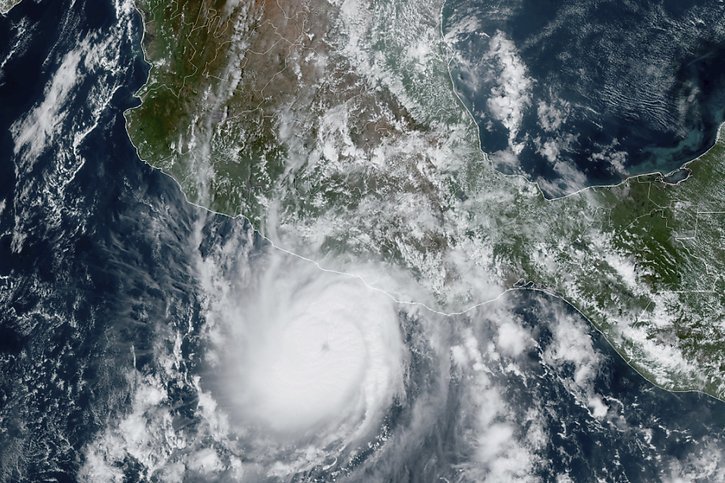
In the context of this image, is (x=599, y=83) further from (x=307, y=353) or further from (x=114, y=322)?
(x=114, y=322)

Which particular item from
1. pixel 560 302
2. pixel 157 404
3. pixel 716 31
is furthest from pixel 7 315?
pixel 716 31

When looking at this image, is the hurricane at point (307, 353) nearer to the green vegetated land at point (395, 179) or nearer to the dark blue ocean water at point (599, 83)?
the green vegetated land at point (395, 179)

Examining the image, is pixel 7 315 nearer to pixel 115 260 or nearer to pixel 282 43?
pixel 115 260

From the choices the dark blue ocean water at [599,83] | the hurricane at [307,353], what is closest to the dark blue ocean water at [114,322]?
the hurricane at [307,353]

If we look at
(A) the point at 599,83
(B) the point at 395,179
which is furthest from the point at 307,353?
(A) the point at 599,83

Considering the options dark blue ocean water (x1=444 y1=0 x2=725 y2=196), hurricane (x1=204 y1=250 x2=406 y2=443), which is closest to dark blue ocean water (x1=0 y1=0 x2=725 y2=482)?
hurricane (x1=204 y1=250 x2=406 y2=443)

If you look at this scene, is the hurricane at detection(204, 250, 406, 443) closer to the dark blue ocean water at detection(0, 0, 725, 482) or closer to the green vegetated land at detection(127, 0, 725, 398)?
the dark blue ocean water at detection(0, 0, 725, 482)

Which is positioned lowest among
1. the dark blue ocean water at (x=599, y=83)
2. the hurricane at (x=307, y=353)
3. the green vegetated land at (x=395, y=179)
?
the hurricane at (x=307, y=353)
